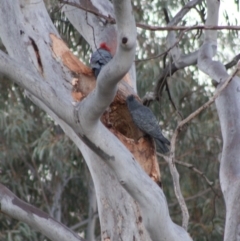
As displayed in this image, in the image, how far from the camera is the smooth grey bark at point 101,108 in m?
2.88

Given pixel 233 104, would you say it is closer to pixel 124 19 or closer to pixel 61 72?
pixel 61 72

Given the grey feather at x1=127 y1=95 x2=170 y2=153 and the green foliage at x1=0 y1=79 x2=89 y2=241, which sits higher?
the green foliage at x1=0 y1=79 x2=89 y2=241

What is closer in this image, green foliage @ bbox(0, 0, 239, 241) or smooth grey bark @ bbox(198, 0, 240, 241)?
smooth grey bark @ bbox(198, 0, 240, 241)

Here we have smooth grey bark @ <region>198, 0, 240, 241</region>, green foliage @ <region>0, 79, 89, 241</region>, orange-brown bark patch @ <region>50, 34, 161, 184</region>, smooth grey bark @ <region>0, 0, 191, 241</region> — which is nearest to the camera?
smooth grey bark @ <region>0, 0, 191, 241</region>

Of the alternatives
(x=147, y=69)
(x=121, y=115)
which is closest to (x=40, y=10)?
(x=121, y=115)

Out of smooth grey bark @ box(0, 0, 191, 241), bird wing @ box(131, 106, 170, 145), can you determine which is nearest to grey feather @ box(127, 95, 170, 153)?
bird wing @ box(131, 106, 170, 145)

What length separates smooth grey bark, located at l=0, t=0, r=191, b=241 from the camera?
2885 mm

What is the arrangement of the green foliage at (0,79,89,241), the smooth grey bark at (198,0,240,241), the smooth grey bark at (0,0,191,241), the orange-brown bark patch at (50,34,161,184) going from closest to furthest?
the smooth grey bark at (0,0,191,241) → the smooth grey bark at (198,0,240,241) → the orange-brown bark patch at (50,34,161,184) → the green foliage at (0,79,89,241)

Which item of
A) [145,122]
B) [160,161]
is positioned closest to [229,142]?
[145,122]

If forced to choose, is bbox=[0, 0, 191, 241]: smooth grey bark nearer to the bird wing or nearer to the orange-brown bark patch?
the orange-brown bark patch

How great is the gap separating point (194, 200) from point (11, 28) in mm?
4781

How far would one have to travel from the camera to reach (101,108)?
3.01 meters

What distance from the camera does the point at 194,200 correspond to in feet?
27.4

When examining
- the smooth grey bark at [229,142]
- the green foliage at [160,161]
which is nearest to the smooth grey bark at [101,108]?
Result: the smooth grey bark at [229,142]
